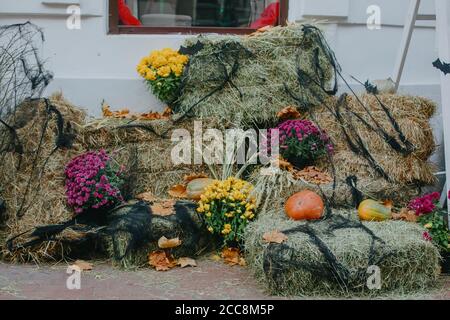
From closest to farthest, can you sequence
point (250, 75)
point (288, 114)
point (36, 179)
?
point (36, 179) < point (288, 114) < point (250, 75)

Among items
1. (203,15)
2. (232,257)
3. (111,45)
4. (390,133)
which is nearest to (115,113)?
(111,45)

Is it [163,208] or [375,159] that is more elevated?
[375,159]

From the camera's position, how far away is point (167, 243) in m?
5.40

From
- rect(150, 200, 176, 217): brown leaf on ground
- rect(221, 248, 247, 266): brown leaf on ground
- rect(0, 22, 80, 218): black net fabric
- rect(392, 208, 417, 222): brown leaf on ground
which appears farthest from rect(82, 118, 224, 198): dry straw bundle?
rect(392, 208, 417, 222): brown leaf on ground

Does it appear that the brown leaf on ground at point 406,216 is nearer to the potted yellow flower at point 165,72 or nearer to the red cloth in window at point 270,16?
the potted yellow flower at point 165,72

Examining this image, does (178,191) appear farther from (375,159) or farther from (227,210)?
(375,159)

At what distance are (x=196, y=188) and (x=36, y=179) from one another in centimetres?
132

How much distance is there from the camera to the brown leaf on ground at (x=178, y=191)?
6.02 meters

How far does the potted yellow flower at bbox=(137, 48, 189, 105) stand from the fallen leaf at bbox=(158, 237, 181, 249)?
1.72 m

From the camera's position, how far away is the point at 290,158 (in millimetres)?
6184

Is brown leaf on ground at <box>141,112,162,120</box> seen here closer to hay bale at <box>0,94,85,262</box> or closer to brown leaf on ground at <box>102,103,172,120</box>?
brown leaf on ground at <box>102,103,172,120</box>

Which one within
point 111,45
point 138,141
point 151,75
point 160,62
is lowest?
point 138,141

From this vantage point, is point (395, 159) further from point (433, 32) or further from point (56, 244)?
point (56, 244)

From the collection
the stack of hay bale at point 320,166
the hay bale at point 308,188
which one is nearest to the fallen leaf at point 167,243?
the stack of hay bale at point 320,166
